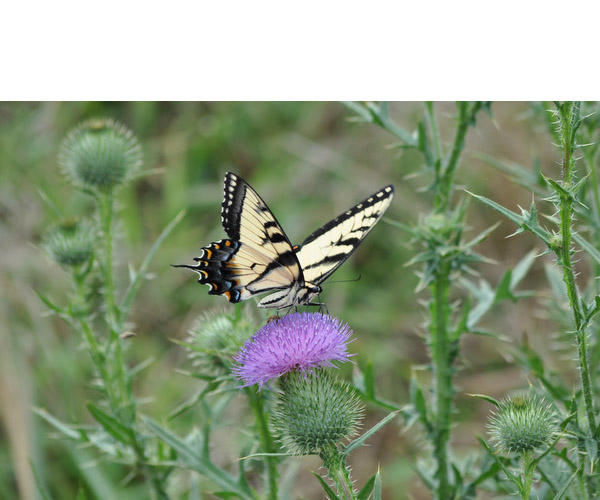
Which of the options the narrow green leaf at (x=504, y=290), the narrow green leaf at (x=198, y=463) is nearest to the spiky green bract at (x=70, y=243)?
the narrow green leaf at (x=198, y=463)

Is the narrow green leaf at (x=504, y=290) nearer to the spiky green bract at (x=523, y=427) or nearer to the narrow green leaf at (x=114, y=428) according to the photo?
the spiky green bract at (x=523, y=427)

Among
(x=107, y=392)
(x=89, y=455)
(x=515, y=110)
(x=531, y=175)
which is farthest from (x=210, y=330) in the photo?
(x=515, y=110)

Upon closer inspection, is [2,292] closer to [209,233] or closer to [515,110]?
[209,233]

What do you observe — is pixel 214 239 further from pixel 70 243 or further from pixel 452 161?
pixel 452 161

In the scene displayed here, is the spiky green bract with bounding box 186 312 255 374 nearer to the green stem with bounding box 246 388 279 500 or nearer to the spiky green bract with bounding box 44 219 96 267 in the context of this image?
the green stem with bounding box 246 388 279 500

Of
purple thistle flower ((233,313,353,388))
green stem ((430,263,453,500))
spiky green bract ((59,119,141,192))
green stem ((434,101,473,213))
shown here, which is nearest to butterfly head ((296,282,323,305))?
purple thistle flower ((233,313,353,388))
